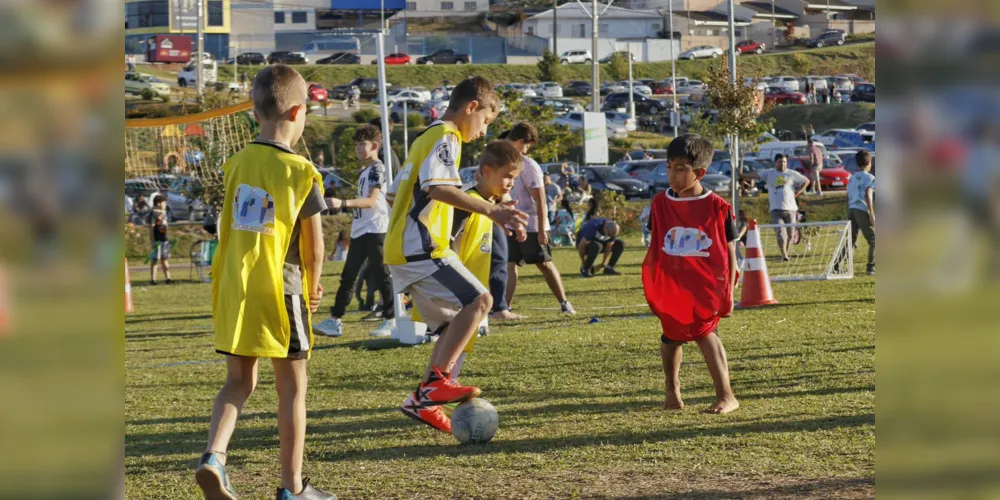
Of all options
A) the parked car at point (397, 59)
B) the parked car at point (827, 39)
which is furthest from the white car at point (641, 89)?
the parked car at point (397, 59)

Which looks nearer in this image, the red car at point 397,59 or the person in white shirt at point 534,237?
the person in white shirt at point 534,237

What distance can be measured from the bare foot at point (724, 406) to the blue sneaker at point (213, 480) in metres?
3.08

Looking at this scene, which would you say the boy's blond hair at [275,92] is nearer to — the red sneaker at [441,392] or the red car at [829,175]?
the red sneaker at [441,392]

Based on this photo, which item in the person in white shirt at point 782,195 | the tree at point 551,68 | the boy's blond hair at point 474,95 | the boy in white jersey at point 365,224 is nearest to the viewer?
the boy's blond hair at point 474,95

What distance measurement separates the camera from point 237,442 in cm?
597

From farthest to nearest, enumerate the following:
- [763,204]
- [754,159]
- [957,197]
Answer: [754,159] → [763,204] → [957,197]

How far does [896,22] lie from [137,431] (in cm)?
619

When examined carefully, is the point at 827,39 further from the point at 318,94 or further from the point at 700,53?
the point at 318,94

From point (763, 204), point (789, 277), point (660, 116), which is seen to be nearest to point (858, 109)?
point (660, 116)

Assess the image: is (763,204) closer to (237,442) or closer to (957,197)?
(237,442)

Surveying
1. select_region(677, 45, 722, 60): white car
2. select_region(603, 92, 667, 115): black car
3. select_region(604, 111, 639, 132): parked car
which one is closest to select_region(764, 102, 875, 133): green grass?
select_region(604, 111, 639, 132): parked car

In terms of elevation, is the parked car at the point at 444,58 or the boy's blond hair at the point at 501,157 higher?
the parked car at the point at 444,58

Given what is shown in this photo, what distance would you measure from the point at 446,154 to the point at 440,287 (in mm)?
703

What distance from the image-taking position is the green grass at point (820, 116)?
60372 mm
